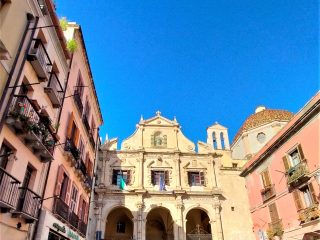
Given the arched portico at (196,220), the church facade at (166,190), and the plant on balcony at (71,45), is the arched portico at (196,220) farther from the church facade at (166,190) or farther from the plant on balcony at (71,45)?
the plant on balcony at (71,45)

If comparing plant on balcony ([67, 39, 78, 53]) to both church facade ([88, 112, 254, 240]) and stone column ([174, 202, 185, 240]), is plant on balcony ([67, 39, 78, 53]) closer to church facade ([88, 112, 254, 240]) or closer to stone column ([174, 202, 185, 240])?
church facade ([88, 112, 254, 240])

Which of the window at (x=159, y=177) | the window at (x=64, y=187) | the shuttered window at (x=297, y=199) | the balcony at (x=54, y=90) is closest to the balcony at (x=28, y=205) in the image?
the window at (x=64, y=187)

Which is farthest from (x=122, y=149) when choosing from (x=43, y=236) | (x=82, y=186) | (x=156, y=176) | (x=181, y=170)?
(x=43, y=236)

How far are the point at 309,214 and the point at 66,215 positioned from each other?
14171 millimetres

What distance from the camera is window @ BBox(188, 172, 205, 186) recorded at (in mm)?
30734

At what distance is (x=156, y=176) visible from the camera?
3047 cm

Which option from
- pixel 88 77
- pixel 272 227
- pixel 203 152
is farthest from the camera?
pixel 203 152

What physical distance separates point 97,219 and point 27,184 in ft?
58.2

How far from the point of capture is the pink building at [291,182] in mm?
17406

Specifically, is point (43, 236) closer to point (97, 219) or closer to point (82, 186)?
point (82, 186)

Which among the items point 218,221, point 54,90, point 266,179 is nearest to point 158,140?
point 218,221

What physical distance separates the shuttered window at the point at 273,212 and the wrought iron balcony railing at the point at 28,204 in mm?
17316

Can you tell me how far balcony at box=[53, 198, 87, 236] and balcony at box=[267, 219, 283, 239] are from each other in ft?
44.5

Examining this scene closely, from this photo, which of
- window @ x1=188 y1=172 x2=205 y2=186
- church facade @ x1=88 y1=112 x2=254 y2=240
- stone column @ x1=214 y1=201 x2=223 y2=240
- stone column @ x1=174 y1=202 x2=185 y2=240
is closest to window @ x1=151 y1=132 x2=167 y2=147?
church facade @ x1=88 y1=112 x2=254 y2=240
